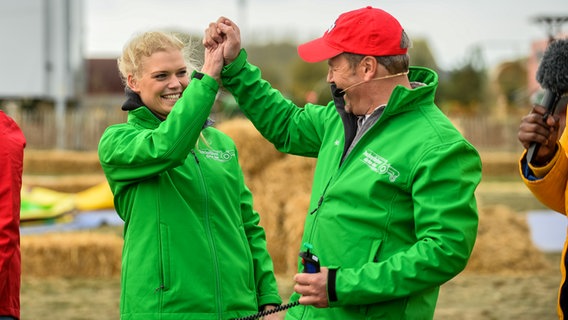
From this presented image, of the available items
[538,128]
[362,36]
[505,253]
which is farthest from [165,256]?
[505,253]

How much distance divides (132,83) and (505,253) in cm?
730

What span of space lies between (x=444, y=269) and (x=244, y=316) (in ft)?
2.93

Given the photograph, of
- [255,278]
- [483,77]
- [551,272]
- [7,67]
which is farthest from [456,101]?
[255,278]

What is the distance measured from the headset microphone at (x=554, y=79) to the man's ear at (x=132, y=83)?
5.05 ft

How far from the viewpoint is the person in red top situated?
3395 mm

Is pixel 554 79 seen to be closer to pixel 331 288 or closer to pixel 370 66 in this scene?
pixel 370 66

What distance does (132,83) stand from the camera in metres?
3.76

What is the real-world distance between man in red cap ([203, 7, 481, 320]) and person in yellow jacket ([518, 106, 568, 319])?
0.43 metres

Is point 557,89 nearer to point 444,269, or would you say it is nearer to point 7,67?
point 444,269

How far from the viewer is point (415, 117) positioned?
3410 mm

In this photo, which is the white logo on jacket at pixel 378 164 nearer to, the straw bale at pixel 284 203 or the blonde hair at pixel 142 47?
the blonde hair at pixel 142 47

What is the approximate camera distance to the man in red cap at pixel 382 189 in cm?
320

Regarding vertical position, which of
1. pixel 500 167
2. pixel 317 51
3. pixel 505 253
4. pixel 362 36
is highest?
pixel 362 36

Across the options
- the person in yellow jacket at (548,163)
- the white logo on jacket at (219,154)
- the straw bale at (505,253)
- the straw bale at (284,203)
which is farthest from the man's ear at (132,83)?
the straw bale at (505,253)
